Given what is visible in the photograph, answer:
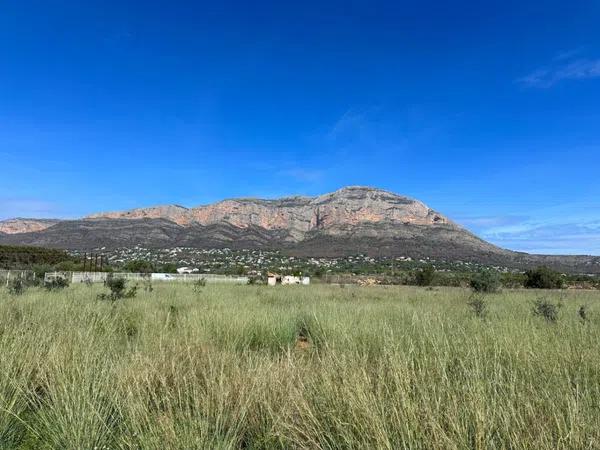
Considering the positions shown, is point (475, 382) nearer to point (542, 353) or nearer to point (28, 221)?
point (542, 353)

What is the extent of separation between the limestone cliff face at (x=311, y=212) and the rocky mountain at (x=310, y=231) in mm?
238

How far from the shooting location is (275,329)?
352 inches

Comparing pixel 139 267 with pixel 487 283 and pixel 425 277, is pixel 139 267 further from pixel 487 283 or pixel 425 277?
pixel 487 283

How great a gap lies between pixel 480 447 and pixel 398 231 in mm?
98293

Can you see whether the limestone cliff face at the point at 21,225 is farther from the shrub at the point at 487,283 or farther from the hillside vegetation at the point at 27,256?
the shrub at the point at 487,283

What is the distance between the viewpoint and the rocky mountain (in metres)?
91.5

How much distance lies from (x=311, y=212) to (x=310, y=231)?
33.7 ft

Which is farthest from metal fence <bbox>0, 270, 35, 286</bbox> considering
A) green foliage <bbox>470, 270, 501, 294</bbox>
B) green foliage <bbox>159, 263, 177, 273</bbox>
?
green foliage <bbox>159, 263, 177, 273</bbox>

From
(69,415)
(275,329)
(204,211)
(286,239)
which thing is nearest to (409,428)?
(69,415)

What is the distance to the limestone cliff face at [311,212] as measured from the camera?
4341 inches

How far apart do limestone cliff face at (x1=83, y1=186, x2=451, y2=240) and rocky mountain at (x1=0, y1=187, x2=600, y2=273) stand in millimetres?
238

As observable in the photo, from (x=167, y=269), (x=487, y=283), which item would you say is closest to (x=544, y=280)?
(x=487, y=283)

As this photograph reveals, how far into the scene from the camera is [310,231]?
115 m

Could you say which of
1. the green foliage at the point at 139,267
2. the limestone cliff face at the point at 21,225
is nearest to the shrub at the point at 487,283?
the green foliage at the point at 139,267
